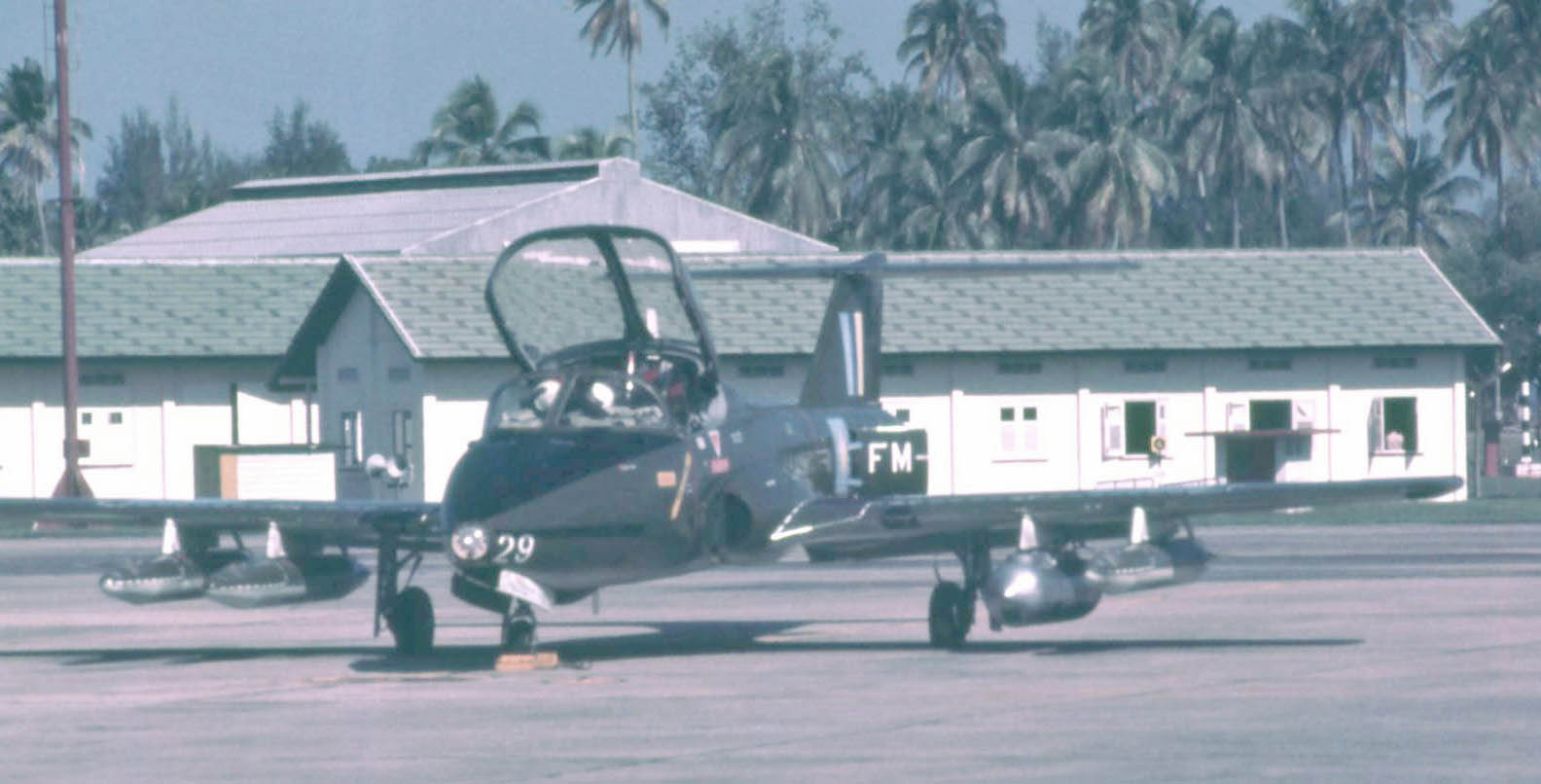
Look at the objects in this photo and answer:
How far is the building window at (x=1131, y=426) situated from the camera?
58469mm

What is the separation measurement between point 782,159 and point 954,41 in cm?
1623

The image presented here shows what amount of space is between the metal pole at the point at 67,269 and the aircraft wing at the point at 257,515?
1205 inches

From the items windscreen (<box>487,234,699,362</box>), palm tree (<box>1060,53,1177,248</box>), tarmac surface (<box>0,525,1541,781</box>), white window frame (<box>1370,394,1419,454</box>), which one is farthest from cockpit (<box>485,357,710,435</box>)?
palm tree (<box>1060,53,1177,248</box>)

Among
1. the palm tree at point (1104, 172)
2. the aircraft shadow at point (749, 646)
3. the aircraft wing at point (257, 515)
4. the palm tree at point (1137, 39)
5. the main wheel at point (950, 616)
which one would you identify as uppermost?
the palm tree at point (1137, 39)

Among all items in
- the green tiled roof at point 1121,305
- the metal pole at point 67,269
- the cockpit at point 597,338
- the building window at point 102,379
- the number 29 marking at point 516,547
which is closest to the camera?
the number 29 marking at point 516,547

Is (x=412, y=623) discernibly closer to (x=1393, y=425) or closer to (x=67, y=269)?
(x=67, y=269)

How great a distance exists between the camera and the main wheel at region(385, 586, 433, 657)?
21.8 metres

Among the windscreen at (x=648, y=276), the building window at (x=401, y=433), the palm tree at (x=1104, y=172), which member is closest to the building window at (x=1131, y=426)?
the building window at (x=401, y=433)

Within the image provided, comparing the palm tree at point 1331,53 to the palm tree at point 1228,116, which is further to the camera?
the palm tree at point 1331,53

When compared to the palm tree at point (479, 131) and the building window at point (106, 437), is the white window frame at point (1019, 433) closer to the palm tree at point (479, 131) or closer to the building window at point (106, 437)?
the building window at point (106, 437)

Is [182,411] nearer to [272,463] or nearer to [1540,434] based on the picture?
[272,463]

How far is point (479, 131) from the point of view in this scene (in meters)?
103

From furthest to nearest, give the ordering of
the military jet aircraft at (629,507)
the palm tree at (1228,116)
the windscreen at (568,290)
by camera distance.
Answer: the palm tree at (1228,116) → the windscreen at (568,290) → the military jet aircraft at (629,507)

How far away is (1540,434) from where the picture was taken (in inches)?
3615
